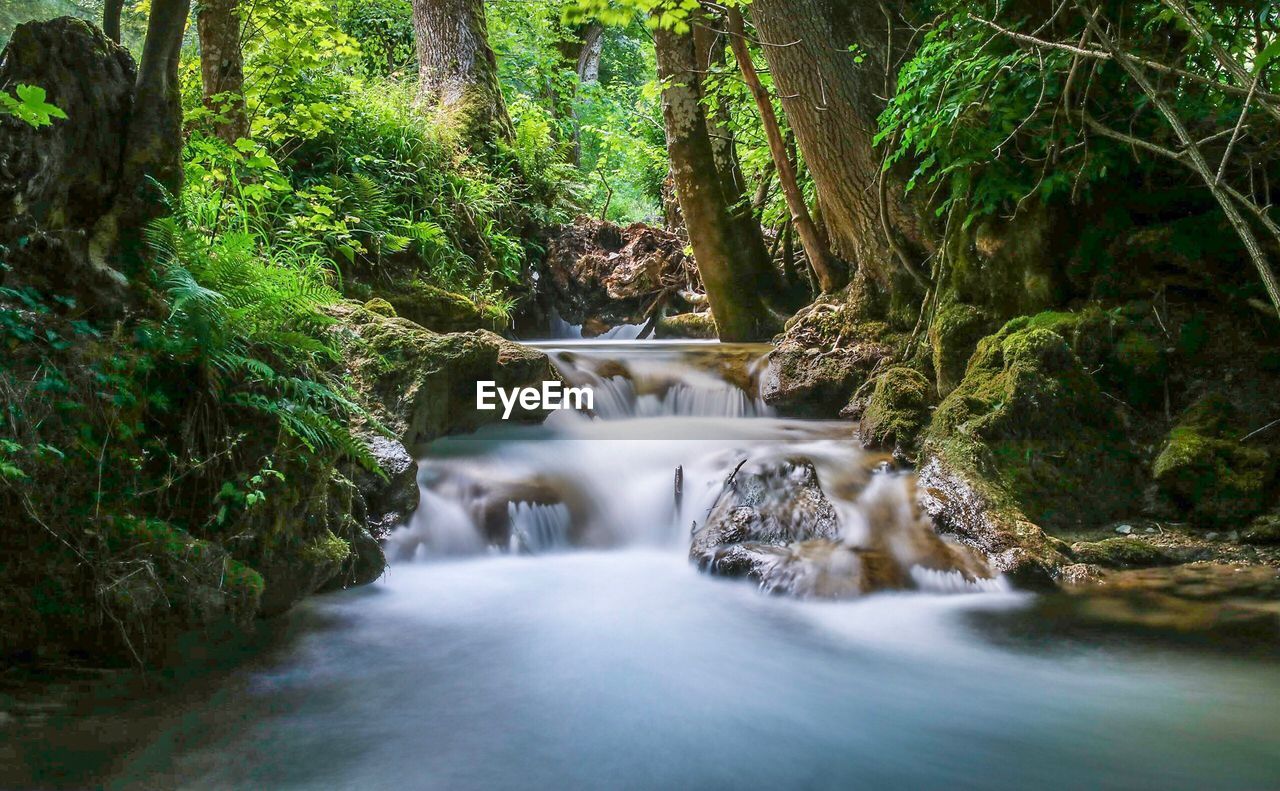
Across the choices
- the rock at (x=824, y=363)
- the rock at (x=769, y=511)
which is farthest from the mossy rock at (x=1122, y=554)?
the rock at (x=824, y=363)

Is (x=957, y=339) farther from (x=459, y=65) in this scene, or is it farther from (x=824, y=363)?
(x=459, y=65)

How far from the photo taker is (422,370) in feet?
18.3

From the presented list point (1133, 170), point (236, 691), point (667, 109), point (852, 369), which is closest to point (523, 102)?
point (667, 109)

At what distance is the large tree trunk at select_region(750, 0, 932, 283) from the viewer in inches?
271

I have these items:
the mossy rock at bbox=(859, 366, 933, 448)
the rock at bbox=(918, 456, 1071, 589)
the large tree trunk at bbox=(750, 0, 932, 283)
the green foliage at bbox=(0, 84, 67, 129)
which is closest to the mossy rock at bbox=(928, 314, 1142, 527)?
the rock at bbox=(918, 456, 1071, 589)

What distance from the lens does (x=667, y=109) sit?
365 inches

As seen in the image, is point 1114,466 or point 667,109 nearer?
point 1114,466

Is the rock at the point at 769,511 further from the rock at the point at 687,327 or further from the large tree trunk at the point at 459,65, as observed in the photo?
the large tree trunk at the point at 459,65

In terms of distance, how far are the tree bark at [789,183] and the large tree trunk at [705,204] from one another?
115 centimetres

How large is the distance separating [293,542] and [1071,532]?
4.27 m

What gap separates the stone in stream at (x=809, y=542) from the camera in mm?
4457

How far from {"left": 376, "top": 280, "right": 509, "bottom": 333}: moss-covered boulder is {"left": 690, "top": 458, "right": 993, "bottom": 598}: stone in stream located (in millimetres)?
3569

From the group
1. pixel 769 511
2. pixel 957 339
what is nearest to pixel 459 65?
pixel 957 339

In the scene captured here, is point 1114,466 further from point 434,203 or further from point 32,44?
point 434,203
